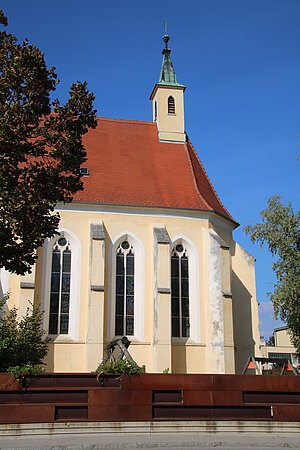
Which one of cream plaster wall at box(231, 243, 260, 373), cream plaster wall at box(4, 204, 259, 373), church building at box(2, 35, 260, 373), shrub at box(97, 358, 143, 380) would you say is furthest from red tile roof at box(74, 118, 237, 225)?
shrub at box(97, 358, 143, 380)

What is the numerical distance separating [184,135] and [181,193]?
13.6ft

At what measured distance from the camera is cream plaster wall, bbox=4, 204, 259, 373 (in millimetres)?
20125

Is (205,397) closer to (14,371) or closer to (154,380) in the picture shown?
(154,380)

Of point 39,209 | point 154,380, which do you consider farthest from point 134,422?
point 39,209

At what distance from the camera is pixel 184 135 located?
26125 mm

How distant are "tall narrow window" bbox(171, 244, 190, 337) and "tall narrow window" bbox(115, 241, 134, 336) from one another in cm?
181

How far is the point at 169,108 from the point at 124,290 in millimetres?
10454

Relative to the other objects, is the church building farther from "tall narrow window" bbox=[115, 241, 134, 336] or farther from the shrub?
the shrub

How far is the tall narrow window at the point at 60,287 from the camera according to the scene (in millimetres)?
20609

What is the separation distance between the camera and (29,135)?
32.2 ft

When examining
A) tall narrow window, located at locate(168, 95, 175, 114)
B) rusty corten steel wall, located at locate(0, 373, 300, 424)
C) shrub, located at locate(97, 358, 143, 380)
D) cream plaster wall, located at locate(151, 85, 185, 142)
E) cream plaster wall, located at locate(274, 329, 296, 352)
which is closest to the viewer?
rusty corten steel wall, located at locate(0, 373, 300, 424)

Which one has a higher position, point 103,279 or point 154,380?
point 103,279

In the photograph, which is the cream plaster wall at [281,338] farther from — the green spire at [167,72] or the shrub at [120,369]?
the shrub at [120,369]


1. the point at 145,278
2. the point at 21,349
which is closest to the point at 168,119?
the point at 145,278
